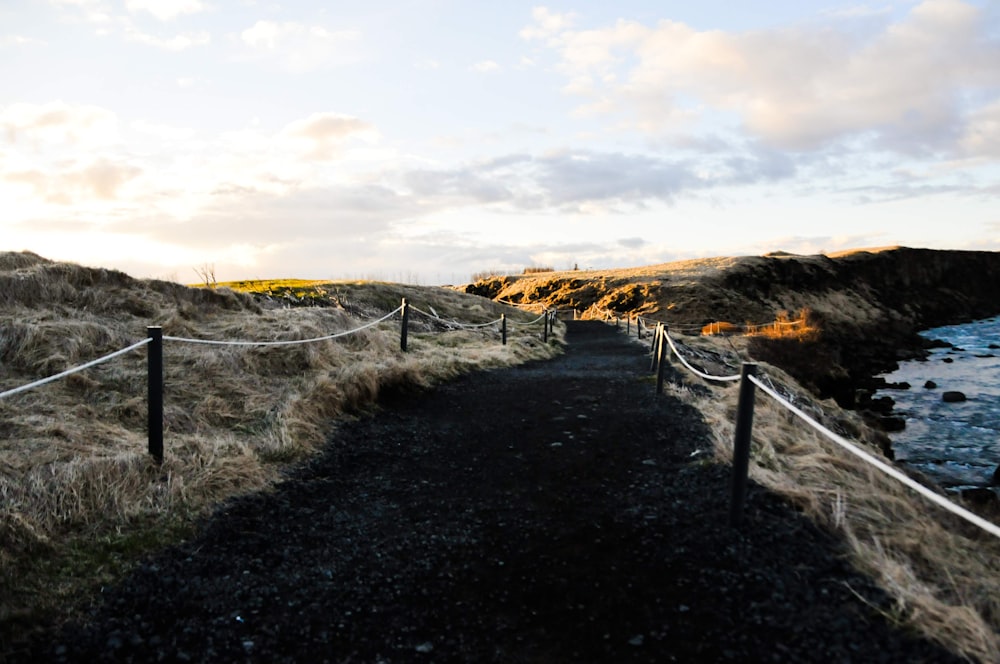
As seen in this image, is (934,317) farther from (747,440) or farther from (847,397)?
(747,440)

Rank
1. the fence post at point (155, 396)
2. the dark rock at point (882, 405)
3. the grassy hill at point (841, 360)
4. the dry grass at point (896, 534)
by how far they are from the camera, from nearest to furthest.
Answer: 1. the dry grass at point (896, 534)
2. the grassy hill at point (841, 360)
3. the fence post at point (155, 396)
4. the dark rock at point (882, 405)

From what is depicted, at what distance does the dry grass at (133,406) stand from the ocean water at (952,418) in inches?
432

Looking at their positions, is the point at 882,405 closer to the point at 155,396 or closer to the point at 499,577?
the point at 499,577

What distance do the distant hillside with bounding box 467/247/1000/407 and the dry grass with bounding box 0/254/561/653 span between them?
20.9 meters

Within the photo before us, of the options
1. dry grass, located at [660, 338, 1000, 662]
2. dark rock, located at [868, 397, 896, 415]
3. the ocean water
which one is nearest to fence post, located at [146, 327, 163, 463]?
dry grass, located at [660, 338, 1000, 662]

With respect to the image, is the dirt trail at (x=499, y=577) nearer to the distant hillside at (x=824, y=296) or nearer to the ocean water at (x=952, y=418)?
the ocean water at (x=952, y=418)

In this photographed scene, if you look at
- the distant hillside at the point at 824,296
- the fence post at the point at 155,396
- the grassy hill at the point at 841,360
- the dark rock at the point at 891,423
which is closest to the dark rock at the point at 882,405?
the grassy hill at the point at 841,360

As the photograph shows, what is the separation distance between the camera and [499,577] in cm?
399

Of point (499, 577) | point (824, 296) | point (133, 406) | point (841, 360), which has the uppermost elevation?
point (824, 296)

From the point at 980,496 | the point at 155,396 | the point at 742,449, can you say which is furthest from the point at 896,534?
the point at 980,496

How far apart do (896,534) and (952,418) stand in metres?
19.8

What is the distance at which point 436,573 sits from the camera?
159 inches

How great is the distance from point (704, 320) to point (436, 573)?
131 ft

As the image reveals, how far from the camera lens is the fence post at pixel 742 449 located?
14.9 feet
